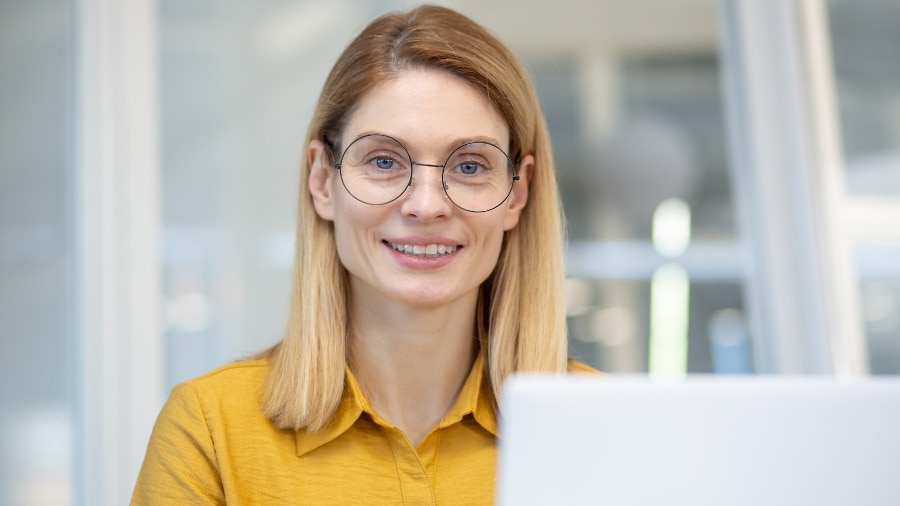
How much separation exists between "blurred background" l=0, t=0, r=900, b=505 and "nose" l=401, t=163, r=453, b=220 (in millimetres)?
798

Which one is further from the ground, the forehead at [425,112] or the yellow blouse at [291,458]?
the forehead at [425,112]

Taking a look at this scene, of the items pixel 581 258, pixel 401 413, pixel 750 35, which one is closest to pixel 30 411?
pixel 401 413

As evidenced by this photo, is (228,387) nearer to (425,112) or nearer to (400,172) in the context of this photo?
(400,172)

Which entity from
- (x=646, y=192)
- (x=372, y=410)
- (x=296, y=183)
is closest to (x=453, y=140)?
(x=372, y=410)

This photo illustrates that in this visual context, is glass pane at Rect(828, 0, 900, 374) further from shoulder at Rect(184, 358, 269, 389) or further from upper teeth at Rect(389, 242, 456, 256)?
shoulder at Rect(184, 358, 269, 389)

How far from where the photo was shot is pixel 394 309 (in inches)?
59.3

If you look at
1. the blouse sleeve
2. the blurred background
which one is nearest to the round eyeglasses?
the blouse sleeve

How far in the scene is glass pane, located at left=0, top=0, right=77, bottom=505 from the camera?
191 cm

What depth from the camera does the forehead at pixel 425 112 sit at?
1.43 meters

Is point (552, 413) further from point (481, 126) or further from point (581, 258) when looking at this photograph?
point (581, 258)

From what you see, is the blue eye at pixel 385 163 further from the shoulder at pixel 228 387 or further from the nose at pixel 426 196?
the shoulder at pixel 228 387

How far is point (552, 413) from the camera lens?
689 mm

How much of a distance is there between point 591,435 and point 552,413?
0.12 feet

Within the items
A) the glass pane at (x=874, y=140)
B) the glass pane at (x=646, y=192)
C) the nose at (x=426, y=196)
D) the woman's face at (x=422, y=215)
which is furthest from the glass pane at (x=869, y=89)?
the nose at (x=426, y=196)
